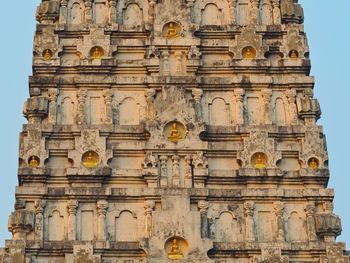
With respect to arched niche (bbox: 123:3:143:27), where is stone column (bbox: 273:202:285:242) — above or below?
below

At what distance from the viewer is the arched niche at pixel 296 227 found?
2223cm

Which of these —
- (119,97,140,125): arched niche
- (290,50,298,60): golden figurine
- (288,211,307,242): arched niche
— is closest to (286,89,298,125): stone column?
(290,50,298,60): golden figurine

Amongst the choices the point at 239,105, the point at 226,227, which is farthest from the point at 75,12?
the point at 226,227

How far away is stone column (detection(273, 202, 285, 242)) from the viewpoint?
2208cm

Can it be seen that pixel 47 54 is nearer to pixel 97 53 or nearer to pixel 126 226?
pixel 97 53

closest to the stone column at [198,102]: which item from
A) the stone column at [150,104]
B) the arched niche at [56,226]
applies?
the stone column at [150,104]

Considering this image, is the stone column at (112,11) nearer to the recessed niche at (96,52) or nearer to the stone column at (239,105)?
the recessed niche at (96,52)

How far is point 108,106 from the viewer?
23547mm

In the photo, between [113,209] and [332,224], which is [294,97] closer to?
[332,224]

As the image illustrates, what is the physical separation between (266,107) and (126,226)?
13.2 feet

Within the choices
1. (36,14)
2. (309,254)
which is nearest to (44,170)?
(36,14)

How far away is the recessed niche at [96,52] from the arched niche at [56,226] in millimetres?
3797

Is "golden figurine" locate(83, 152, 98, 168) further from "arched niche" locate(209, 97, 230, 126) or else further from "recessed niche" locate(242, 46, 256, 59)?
"recessed niche" locate(242, 46, 256, 59)

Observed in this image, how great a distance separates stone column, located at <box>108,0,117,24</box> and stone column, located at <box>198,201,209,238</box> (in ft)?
15.9
